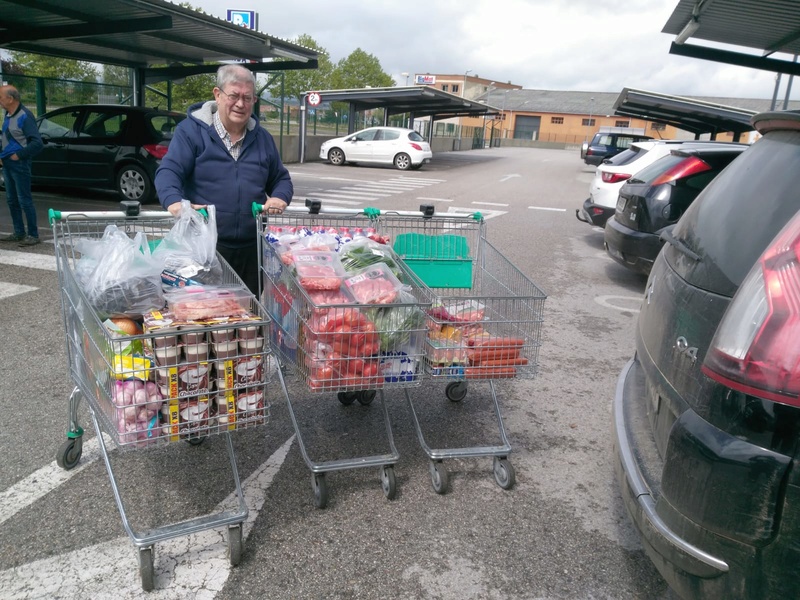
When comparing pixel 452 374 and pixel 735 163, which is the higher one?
pixel 735 163

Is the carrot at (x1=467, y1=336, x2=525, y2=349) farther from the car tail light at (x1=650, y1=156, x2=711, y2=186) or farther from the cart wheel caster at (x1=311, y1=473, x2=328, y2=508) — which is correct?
the car tail light at (x1=650, y1=156, x2=711, y2=186)

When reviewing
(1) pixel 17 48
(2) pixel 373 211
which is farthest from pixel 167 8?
(2) pixel 373 211

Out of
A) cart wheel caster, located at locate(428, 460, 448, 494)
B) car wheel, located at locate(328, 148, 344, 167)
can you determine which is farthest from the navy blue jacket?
car wheel, located at locate(328, 148, 344, 167)

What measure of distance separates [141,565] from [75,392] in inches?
39.7

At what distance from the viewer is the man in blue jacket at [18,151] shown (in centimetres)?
758

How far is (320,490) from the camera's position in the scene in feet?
10.0

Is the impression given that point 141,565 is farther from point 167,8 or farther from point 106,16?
point 106,16

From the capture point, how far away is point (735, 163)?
2.60 meters

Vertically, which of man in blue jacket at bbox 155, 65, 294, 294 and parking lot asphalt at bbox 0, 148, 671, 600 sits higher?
man in blue jacket at bbox 155, 65, 294, 294

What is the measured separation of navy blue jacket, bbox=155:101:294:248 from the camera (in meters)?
3.51

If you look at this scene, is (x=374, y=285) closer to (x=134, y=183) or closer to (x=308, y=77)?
(x=134, y=183)

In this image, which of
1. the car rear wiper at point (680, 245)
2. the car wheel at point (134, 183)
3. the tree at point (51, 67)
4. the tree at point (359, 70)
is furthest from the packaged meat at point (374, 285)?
the tree at point (359, 70)

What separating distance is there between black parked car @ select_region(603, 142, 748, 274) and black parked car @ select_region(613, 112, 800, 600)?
4.52m

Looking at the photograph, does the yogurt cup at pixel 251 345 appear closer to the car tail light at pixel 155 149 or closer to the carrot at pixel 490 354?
the carrot at pixel 490 354
